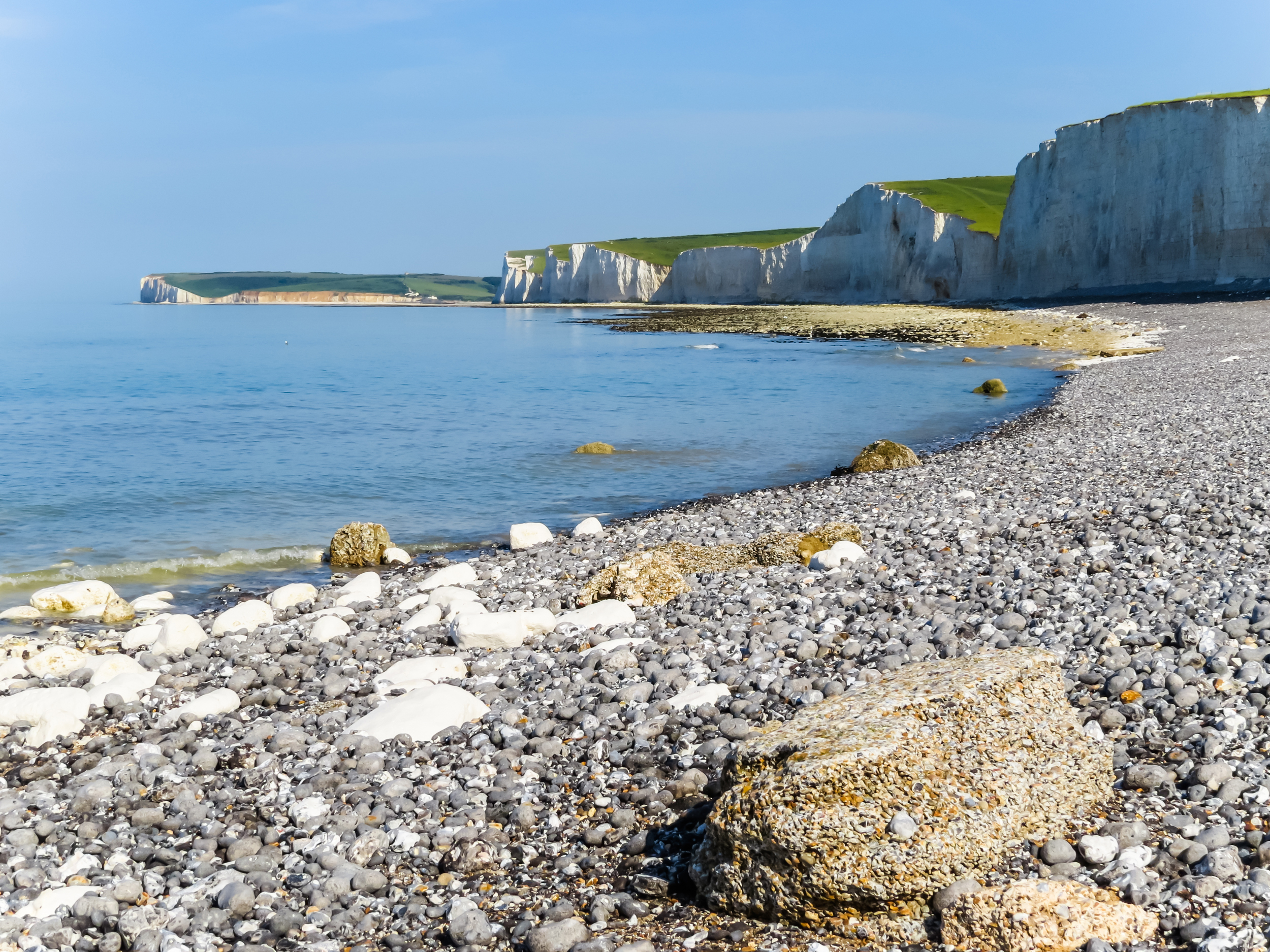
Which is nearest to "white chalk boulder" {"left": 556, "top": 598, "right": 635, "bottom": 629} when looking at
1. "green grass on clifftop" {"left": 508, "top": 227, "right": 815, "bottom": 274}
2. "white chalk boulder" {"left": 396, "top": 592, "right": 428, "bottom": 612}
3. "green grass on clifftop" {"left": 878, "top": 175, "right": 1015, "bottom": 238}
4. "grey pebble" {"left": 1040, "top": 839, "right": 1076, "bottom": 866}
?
"white chalk boulder" {"left": 396, "top": 592, "right": 428, "bottom": 612}

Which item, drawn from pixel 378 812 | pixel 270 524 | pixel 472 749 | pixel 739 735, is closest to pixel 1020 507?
pixel 739 735

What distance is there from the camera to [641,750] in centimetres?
518

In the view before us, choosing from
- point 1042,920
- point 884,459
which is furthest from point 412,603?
point 884,459

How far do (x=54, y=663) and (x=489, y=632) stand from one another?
3488 millimetres

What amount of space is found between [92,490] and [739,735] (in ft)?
47.8

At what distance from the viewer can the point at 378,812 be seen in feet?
15.4

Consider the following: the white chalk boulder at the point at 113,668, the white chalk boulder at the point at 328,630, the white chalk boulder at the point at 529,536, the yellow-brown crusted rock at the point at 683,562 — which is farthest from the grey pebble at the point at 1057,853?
the white chalk boulder at the point at 529,536

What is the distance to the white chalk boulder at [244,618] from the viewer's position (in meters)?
8.41

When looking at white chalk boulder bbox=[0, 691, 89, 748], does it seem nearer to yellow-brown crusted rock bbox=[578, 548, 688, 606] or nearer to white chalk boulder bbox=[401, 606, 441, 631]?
white chalk boulder bbox=[401, 606, 441, 631]

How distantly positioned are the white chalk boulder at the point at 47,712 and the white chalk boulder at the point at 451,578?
12.2 feet

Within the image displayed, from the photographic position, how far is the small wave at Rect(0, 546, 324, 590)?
11148 mm

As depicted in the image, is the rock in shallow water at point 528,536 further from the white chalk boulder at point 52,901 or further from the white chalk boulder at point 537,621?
the white chalk boulder at point 52,901

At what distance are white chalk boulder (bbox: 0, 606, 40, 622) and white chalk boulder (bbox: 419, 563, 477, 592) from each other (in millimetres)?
3812

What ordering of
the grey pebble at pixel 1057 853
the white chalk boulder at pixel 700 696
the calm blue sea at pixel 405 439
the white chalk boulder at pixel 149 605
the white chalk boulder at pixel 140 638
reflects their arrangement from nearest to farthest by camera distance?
the grey pebble at pixel 1057 853, the white chalk boulder at pixel 700 696, the white chalk boulder at pixel 140 638, the white chalk boulder at pixel 149 605, the calm blue sea at pixel 405 439
